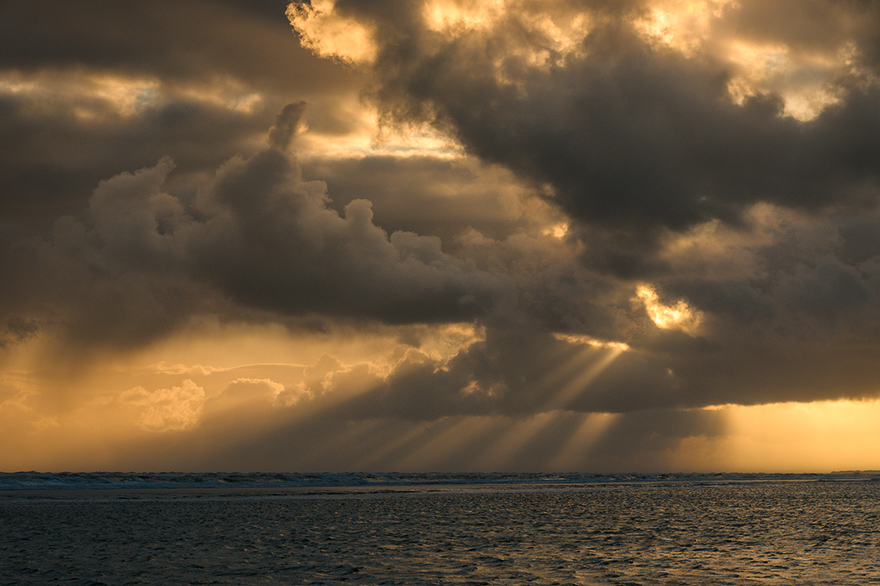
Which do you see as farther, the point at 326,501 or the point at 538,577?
the point at 326,501

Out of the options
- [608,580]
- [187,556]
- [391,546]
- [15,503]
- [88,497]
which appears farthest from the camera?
[88,497]

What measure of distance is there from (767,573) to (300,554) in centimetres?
1723

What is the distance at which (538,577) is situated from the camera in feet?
79.0

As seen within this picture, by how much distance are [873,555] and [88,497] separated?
66.2 meters

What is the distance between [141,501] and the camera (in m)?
64.9

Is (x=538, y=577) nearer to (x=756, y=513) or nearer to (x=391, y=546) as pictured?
(x=391, y=546)

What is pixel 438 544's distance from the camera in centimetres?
3288

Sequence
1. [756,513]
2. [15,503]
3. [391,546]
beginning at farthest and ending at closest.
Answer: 1. [15,503]
2. [756,513]
3. [391,546]

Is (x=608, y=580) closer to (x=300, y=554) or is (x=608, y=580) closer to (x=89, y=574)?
(x=300, y=554)

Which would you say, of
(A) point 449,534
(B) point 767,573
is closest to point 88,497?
(A) point 449,534

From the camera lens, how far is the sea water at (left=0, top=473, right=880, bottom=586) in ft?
80.5

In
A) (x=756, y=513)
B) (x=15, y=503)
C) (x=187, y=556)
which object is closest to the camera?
(x=187, y=556)

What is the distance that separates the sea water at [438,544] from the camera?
966 inches

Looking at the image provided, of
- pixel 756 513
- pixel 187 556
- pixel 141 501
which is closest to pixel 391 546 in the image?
pixel 187 556
